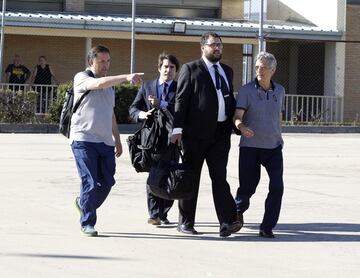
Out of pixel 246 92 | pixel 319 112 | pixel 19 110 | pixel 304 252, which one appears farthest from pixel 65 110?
pixel 319 112

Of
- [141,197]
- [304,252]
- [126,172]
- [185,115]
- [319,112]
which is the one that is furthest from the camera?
[319,112]

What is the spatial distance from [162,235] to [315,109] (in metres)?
21.5

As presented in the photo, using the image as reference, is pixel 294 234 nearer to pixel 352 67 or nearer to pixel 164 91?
pixel 164 91

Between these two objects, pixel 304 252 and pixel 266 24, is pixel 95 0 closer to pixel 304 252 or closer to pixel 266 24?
pixel 266 24

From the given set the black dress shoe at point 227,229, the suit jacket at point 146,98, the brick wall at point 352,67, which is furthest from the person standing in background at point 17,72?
the black dress shoe at point 227,229

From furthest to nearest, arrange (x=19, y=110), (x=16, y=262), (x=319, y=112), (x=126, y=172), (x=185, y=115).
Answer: (x=319, y=112), (x=19, y=110), (x=126, y=172), (x=185, y=115), (x=16, y=262)

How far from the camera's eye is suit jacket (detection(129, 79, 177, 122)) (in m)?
10.8

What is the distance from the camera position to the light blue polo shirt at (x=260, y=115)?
10.2 m

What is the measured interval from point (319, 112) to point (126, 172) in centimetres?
1577

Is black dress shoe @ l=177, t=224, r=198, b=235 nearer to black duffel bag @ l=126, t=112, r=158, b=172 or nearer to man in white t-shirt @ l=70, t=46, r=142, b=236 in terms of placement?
black duffel bag @ l=126, t=112, r=158, b=172

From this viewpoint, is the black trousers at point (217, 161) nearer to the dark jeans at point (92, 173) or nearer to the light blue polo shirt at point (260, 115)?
the light blue polo shirt at point (260, 115)

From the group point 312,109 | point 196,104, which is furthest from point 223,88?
point 312,109

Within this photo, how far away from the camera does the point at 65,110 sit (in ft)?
33.4

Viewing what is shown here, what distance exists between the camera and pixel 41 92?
89.8 feet
